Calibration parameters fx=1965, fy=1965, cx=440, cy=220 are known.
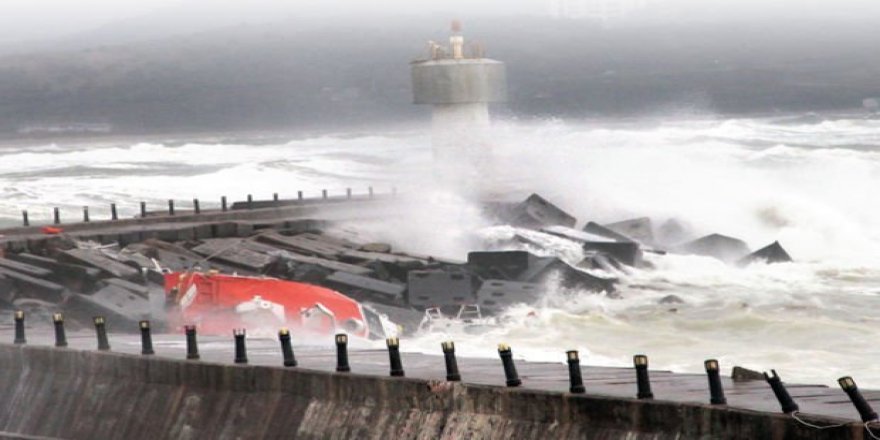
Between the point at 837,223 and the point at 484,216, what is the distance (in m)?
7.01

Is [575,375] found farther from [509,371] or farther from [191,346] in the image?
[191,346]

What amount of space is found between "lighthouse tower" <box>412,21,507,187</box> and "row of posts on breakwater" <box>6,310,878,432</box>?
68.4 feet

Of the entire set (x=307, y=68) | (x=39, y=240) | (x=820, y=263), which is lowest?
(x=307, y=68)

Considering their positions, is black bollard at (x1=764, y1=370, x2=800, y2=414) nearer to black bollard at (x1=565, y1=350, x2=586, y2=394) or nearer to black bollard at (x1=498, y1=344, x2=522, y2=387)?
black bollard at (x1=565, y1=350, x2=586, y2=394)

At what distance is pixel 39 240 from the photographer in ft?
90.7

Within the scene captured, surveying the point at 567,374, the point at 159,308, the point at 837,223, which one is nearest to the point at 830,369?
the point at 567,374

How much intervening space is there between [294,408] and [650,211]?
25308 millimetres

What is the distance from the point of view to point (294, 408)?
13.6 metres

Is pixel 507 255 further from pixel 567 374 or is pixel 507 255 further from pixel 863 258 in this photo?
pixel 567 374

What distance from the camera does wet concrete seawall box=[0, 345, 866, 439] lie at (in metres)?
11.5

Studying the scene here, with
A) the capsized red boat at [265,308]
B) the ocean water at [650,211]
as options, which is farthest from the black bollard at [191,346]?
the capsized red boat at [265,308]

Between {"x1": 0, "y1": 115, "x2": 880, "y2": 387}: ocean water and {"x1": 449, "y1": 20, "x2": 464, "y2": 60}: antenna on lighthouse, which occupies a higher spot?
{"x1": 449, "y1": 20, "x2": 464, "y2": 60}: antenna on lighthouse

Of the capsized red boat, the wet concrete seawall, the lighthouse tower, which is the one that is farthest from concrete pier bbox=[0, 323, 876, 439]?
the lighthouse tower

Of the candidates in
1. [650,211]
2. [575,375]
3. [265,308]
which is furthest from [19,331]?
[650,211]
